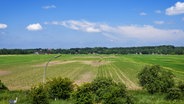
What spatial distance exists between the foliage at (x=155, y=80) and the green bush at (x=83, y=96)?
45.4 feet

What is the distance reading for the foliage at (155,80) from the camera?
38.0 metres

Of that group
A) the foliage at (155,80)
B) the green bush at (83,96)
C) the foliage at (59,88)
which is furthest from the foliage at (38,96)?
the foliage at (155,80)

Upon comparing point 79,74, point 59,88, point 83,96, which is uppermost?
point 83,96

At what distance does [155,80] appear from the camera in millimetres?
38094

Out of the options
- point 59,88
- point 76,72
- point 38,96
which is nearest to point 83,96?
point 38,96

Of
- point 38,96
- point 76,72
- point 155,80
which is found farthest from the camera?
point 76,72

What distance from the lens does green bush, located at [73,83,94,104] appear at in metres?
25.4

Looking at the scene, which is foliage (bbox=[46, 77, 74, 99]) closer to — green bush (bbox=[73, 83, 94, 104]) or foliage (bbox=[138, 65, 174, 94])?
green bush (bbox=[73, 83, 94, 104])

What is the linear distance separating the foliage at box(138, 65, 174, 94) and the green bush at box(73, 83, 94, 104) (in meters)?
13.8

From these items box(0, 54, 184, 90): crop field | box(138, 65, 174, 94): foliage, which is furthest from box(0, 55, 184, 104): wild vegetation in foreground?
box(138, 65, 174, 94): foliage

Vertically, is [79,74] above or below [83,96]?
below

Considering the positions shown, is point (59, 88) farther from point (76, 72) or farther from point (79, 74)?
point (76, 72)

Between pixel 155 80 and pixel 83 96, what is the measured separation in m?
15.4

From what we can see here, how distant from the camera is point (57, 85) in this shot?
32562 millimetres
